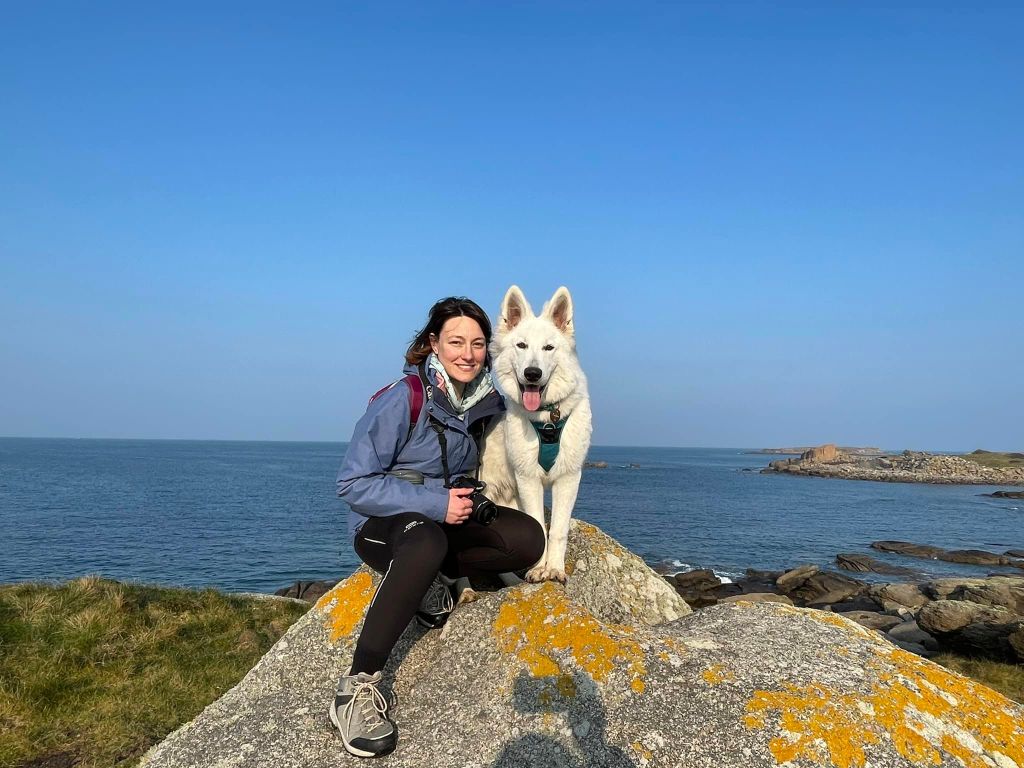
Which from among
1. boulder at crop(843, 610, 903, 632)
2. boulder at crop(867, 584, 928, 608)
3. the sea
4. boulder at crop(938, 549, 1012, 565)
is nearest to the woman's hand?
boulder at crop(843, 610, 903, 632)

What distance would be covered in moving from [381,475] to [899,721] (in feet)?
10.4

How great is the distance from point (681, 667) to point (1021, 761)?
1.65 m

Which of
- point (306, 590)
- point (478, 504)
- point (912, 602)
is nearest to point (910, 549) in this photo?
point (912, 602)

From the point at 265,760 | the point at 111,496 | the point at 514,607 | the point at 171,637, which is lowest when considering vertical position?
the point at 111,496

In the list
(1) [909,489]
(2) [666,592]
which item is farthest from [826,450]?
(2) [666,592]

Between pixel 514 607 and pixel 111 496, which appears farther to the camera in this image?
pixel 111 496

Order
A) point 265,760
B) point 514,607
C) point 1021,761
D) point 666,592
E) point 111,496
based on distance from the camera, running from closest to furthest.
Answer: point 1021,761, point 265,760, point 514,607, point 666,592, point 111,496

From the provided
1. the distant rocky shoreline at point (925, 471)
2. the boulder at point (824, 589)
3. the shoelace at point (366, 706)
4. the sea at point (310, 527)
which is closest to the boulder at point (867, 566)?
the sea at point (310, 527)

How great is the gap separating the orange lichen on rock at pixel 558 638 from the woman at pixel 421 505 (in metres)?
0.40

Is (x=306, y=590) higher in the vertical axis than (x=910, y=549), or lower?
higher

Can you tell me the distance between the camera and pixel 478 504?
4199 millimetres

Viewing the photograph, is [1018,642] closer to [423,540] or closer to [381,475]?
[423,540]

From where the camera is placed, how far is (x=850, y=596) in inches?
882

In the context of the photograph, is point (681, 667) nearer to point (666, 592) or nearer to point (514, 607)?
point (514, 607)
